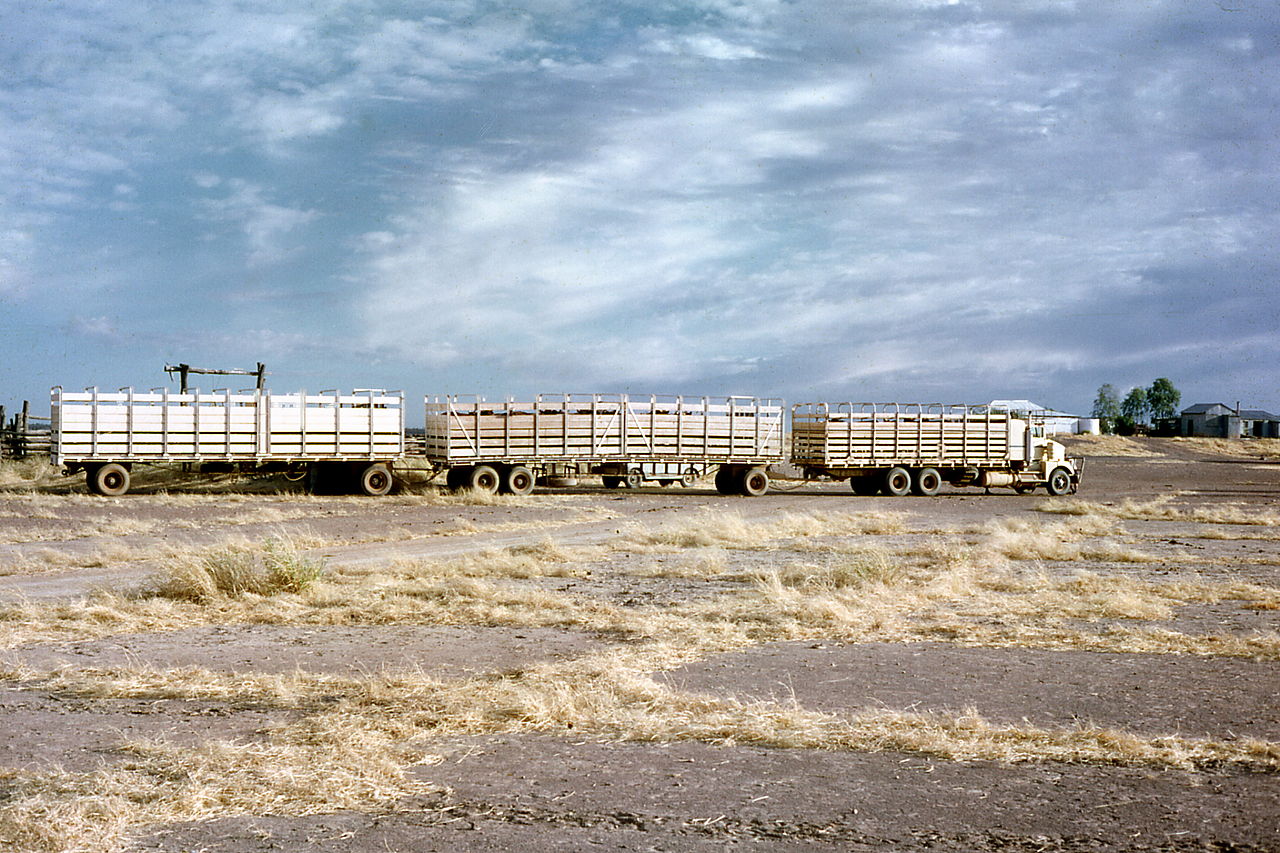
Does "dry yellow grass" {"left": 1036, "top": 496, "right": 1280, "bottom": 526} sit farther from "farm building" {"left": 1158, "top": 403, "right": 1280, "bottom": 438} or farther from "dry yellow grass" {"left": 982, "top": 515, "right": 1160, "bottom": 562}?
"farm building" {"left": 1158, "top": 403, "right": 1280, "bottom": 438}

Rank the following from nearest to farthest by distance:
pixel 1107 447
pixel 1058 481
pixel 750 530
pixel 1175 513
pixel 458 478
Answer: pixel 750 530 → pixel 1175 513 → pixel 458 478 → pixel 1058 481 → pixel 1107 447

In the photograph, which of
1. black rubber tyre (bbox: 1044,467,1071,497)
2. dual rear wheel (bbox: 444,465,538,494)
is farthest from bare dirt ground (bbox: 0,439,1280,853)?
black rubber tyre (bbox: 1044,467,1071,497)

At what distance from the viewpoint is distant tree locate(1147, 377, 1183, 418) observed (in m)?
151

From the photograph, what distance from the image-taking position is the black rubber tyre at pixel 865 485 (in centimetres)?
3716

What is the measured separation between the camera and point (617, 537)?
20.3 metres

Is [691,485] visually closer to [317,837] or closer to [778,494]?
[778,494]

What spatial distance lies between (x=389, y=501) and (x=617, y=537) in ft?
37.1

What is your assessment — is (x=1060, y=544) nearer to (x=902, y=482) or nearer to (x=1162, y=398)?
(x=902, y=482)

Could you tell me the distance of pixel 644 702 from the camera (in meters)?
7.45

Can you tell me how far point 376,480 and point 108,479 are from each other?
23.3 ft

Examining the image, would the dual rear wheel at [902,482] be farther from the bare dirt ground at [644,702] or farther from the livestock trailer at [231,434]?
the bare dirt ground at [644,702]

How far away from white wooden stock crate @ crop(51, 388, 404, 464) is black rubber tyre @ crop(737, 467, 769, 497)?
35.8 feet

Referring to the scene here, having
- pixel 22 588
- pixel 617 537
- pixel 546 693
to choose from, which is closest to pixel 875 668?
pixel 546 693

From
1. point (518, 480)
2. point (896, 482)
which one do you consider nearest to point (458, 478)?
point (518, 480)
